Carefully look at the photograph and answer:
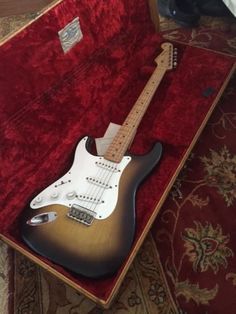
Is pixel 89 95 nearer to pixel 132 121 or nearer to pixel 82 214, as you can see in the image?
pixel 132 121

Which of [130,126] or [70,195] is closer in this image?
[70,195]

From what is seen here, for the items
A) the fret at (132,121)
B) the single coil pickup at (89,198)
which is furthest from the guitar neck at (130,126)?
the single coil pickup at (89,198)

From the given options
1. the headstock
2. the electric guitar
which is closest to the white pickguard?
the electric guitar

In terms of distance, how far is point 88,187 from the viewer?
972 mm

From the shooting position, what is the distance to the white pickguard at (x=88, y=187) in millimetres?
930

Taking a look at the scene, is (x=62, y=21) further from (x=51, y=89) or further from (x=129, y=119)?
(x=129, y=119)

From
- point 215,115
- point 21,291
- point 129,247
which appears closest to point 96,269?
point 129,247

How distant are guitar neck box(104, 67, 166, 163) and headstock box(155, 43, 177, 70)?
2.7 inches

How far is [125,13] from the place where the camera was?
1.27m

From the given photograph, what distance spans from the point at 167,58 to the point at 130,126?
0.44 meters

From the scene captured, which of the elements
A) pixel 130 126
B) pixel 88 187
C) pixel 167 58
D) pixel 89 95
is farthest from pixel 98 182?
pixel 167 58

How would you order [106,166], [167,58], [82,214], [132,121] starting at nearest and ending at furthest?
[82,214] < [106,166] < [132,121] < [167,58]

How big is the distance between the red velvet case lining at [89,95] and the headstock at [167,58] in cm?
5

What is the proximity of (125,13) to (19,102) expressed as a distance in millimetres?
661
